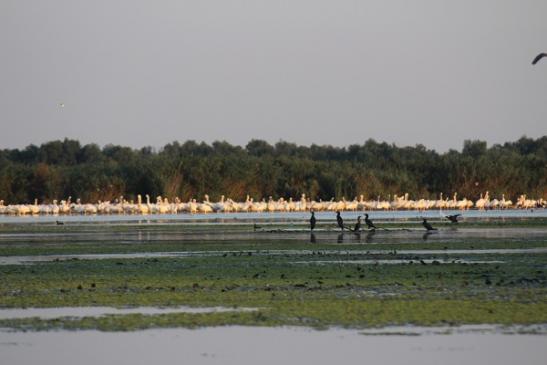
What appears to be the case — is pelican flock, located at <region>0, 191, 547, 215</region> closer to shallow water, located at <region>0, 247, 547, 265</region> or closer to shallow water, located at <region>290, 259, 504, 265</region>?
shallow water, located at <region>0, 247, 547, 265</region>

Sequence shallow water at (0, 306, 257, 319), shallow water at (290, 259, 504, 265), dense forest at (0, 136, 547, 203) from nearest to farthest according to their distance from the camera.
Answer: shallow water at (0, 306, 257, 319) < shallow water at (290, 259, 504, 265) < dense forest at (0, 136, 547, 203)

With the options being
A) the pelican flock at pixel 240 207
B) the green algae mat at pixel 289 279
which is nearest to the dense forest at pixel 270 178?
the pelican flock at pixel 240 207

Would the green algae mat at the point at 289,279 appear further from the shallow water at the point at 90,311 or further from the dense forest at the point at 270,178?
the dense forest at the point at 270,178

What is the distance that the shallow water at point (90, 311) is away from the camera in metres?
18.9

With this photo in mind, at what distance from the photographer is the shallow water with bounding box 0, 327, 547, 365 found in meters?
14.8

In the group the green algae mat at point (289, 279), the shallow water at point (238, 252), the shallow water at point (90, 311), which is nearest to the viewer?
the green algae mat at point (289, 279)

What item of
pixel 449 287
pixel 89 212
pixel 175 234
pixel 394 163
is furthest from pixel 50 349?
pixel 394 163

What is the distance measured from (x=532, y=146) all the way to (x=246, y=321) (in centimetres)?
10726

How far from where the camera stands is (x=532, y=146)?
401 feet

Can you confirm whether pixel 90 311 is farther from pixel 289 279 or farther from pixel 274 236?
pixel 274 236

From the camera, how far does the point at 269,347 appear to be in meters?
15.8

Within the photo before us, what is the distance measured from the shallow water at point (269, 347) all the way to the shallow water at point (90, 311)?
168 centimetres

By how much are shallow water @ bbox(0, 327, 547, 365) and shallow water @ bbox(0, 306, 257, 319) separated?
1677mm

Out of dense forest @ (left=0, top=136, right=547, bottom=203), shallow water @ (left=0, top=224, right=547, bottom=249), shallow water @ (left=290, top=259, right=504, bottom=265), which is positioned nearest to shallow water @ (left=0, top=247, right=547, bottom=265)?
shallow water @ (left=290, top=259, right=504, bottom=265)
